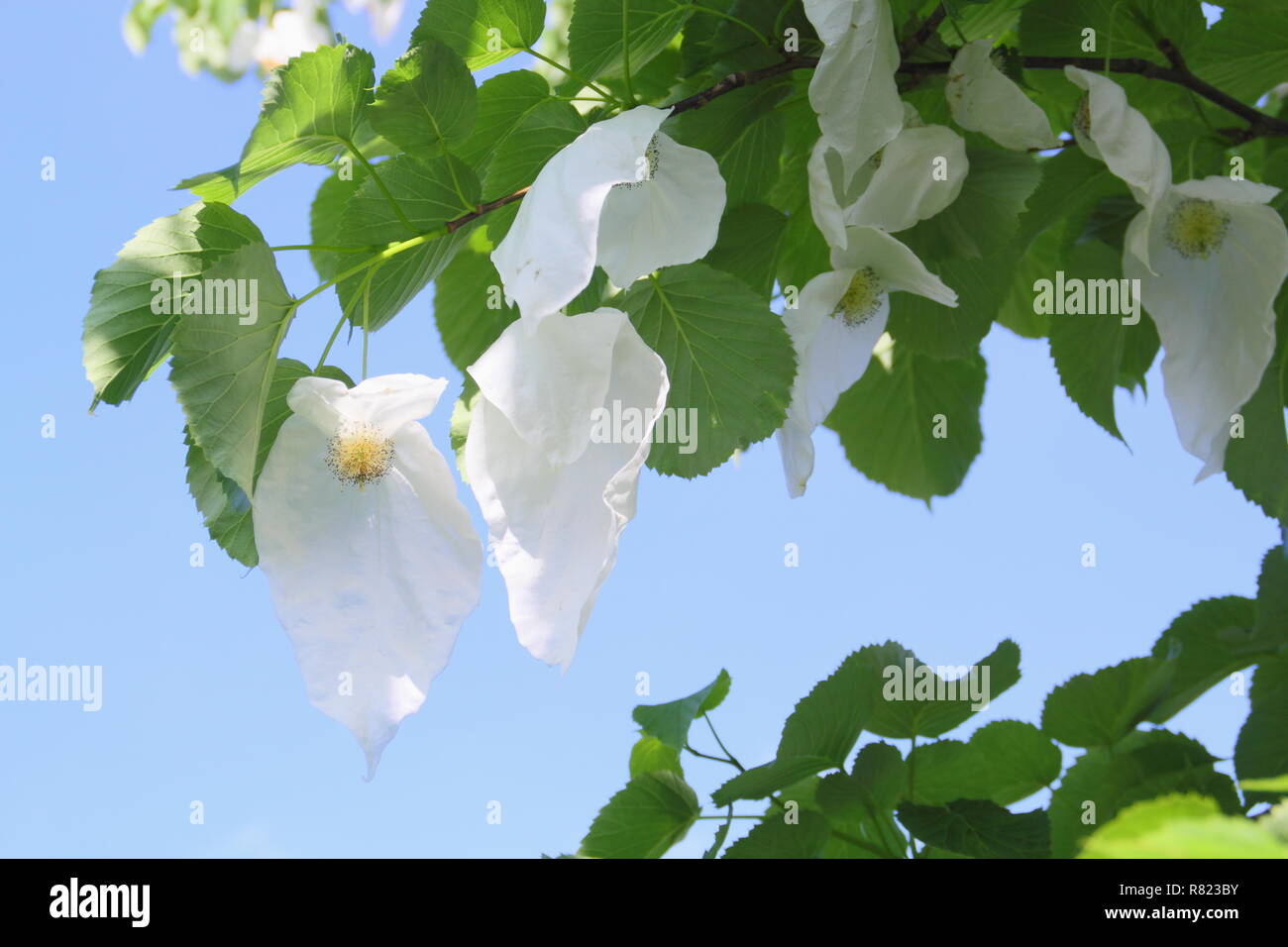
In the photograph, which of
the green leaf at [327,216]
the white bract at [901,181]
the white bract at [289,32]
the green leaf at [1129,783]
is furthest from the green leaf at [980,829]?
the white bract at [289,32]

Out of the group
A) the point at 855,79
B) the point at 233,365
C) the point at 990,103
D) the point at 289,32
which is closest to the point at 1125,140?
the point at 990,103

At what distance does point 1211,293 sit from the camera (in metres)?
0.74

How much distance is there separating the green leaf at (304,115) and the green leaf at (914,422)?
0.60 metres

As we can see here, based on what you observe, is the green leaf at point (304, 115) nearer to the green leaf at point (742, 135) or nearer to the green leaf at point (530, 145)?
the green leaf at point (530, 145)

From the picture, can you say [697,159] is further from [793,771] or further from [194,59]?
[194,59]

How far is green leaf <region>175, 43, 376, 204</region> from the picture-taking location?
0.62m

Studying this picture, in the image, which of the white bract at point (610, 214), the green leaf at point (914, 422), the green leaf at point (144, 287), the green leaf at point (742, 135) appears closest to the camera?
the white bract at point (610, 214)

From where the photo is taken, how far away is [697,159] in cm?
57

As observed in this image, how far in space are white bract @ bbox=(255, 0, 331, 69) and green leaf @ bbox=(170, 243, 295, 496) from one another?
5.53 feet

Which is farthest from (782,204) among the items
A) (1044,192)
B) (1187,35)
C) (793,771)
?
(793,771)

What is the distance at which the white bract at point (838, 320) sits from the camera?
0.68 m

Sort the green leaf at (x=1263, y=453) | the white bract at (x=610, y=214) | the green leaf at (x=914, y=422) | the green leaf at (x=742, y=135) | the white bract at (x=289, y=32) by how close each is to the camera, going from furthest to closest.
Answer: the white bract at (x=289, y=32)
the green leaf at (x=914, y=422)
the green leaf at (x=1263, y=453)
the green leaf at (x=742, y=135)
the white bract at (x=610, y=214)

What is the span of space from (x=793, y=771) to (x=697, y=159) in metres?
0.35

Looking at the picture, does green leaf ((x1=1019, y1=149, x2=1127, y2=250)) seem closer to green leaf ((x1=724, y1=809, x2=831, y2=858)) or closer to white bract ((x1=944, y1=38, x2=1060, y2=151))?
white bract ((x1=944, y1=38, x2=1060, y2=151))
